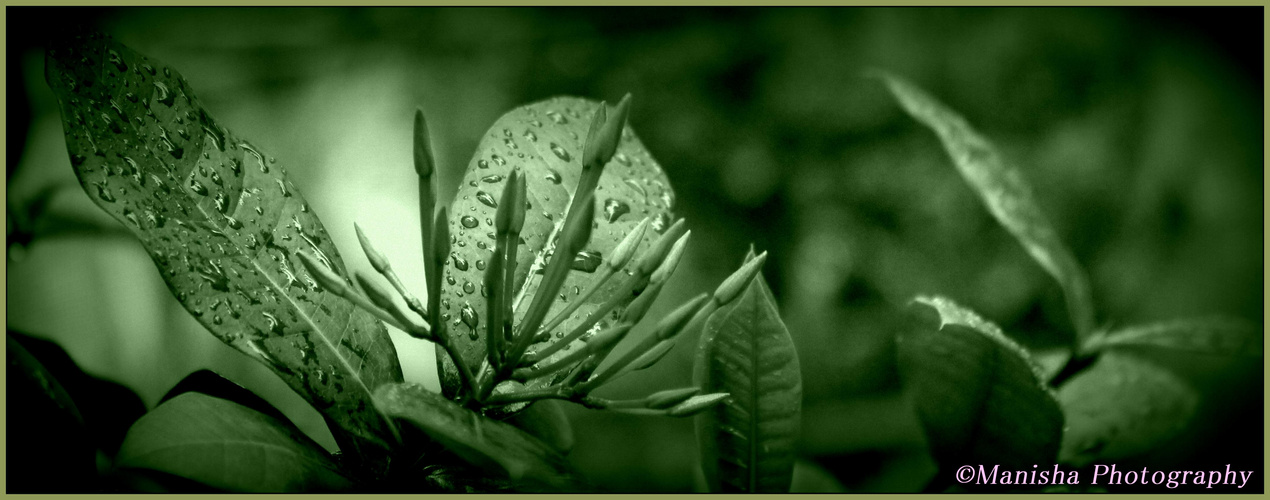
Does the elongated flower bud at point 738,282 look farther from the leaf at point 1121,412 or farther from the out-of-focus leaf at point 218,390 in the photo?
the leaf at point 1121,412

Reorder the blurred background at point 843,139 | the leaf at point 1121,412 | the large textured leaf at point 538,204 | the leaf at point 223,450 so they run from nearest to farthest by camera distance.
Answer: the leaf at point 223,450
the large textured leaf at point 538,204
the leaf at point 1121,412
the blurred background at point 843,139

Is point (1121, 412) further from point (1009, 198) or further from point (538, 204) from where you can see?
point (538, 204)

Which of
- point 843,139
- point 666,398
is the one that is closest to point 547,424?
point 666,398

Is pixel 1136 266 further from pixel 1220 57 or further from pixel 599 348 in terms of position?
pixel 599 348

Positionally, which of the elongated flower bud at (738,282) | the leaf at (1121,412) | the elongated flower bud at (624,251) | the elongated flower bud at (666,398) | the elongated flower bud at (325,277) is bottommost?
the leaf at (1121,412)

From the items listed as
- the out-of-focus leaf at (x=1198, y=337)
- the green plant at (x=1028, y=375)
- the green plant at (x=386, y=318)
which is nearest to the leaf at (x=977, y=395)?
the green plant at (x=1028, y=375)

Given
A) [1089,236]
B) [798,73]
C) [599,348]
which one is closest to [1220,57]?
[1089,236]
